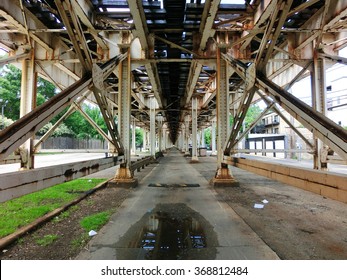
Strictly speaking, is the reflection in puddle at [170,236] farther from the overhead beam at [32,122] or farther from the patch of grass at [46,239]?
the overhead beam at [32,122]

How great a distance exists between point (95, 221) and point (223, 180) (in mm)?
4481

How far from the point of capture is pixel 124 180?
23.5ft

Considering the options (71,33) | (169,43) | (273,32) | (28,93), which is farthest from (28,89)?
(273,32)

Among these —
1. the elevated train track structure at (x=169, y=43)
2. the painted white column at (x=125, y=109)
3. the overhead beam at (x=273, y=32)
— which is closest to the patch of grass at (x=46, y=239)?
the elevated train track structure at (x=169, y=43)

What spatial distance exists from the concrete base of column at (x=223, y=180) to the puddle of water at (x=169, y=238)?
2.75m

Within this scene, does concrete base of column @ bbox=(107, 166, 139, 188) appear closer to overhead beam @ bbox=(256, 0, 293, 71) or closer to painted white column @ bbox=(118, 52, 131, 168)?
A: painted white column @ bbox=(118, 52, 131, 168)

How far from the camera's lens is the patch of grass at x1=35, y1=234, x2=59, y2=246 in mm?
3074

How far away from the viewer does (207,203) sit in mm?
5293

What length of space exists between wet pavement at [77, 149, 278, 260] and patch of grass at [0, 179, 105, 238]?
4.80ft

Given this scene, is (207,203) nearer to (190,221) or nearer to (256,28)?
(190,221)


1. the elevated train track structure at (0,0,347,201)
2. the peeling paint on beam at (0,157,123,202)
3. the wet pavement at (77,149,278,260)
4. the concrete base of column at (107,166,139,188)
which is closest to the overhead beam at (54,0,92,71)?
the elevated train track structure at (0,0,347,201)

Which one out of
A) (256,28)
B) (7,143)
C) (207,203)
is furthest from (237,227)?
(256,28)

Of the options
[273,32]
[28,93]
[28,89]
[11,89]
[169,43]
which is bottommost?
[28,93]

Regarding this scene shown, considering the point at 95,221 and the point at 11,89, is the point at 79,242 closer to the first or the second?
the point at 95,221
